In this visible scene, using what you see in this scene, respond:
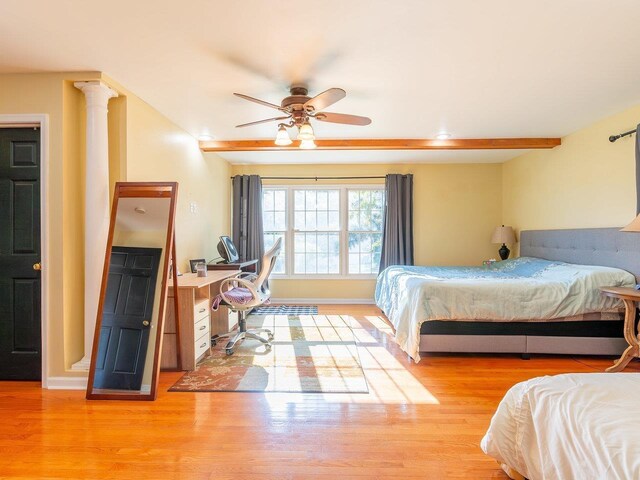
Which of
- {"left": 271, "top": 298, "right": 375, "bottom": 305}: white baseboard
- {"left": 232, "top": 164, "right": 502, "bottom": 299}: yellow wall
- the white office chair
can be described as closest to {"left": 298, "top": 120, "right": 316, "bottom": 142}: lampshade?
the white office chair

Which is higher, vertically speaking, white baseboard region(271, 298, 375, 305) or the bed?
the bed

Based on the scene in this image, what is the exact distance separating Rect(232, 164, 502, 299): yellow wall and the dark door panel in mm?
3338

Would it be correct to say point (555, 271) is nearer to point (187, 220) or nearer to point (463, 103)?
point (463, 103)

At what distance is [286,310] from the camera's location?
529cm

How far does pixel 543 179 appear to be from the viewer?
4668mm

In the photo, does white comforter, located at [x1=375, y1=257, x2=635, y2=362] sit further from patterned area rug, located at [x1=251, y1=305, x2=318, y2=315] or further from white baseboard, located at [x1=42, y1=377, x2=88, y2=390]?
white baseboard, located at [x1=42, y1=377, x2=88, y2=390]

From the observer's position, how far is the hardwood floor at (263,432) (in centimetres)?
173

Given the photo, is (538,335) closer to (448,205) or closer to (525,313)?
(525,313)

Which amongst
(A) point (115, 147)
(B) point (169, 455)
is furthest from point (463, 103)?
(B) point (169, 455)

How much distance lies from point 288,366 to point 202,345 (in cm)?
85

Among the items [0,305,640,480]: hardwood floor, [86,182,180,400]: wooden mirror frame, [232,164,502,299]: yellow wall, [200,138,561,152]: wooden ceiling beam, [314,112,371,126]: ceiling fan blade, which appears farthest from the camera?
[232,164,502,299]: yellow wall

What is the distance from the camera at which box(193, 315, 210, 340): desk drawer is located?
302 centimetres

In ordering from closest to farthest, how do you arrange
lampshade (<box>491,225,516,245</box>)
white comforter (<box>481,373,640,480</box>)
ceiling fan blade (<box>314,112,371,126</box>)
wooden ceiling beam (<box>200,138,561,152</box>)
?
white comforter (<box>481,373,640,480</box>) → ceiling fan blade (<box>314,112,371,126</box>) → wooden ceiling beam (<box>200,138,561,152</box>) → lampshade (<box>491,225,516,245</box>)

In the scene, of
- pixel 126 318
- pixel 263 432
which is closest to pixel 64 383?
pixel 126 318
